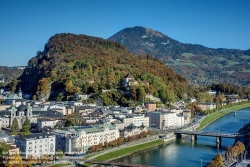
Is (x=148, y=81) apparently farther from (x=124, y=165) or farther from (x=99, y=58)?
(x=124, y=165)

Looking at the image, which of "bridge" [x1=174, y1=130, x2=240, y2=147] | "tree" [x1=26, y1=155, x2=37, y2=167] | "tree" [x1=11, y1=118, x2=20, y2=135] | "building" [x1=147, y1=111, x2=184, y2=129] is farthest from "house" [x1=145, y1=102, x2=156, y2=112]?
"tree" [x1=26, y1=155, x2=37, y2=167]

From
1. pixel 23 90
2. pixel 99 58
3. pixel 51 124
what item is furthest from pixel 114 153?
pixel 23 90

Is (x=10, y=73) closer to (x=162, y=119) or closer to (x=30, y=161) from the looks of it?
(x=162, y=119)

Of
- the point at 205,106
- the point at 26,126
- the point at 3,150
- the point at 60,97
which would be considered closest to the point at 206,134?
the point at 26,126

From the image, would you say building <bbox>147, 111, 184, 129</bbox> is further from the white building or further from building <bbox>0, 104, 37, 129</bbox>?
building <bbox>0, 104, 37, 129</bbox>

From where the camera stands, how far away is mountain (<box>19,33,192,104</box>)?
3982cm

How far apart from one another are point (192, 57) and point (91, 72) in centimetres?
8848

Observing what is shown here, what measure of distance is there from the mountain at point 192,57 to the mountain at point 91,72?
46345 mm

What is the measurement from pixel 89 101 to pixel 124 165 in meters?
19.3

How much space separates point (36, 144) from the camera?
64.4 feet

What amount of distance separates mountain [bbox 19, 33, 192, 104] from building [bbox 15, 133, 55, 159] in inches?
668

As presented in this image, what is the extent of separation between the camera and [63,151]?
70.2ft

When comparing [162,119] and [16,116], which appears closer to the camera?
[16,116]

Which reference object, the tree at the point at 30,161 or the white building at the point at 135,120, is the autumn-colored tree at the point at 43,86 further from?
the tree at the point at 30,161
